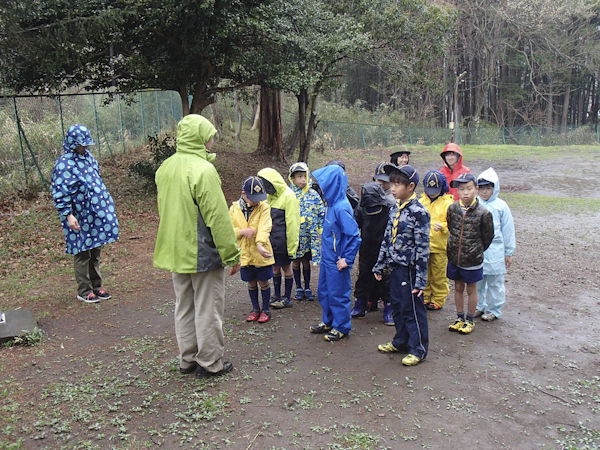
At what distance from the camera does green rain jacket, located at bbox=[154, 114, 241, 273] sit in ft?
13.1

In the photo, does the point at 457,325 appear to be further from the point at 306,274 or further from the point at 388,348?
the point at 306,274

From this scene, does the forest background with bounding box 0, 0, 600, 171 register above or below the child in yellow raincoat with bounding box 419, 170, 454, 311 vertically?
above

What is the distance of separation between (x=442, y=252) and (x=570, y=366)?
186 cm

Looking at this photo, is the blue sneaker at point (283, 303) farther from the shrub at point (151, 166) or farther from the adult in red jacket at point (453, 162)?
the shrub at point (151, 166)

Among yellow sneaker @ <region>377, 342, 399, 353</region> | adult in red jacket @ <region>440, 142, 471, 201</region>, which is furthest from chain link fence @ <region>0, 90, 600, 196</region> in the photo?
yellow sneaker @ <region>377, 342, 399, 353</region>

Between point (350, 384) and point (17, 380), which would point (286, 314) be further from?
point (17, 380)

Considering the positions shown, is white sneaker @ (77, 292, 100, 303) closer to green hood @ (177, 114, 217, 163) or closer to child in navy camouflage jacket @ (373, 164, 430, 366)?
green hood @ (177, 114, 217, 163)

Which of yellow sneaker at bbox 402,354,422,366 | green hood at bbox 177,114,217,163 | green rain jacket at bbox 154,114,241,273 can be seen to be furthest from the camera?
yellow sneaker at bbox 402,354,422,366

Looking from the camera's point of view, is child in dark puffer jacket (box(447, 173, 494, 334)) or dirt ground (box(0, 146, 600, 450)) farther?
child in dark puffer jacket (box(447, 173, 494, 334))

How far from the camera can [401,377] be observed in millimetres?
4363

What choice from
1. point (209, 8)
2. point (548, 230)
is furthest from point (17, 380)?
point (548, 230)

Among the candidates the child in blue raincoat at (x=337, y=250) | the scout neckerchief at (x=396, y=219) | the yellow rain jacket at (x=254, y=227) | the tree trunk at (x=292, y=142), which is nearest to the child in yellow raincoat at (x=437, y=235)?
the scout neckerchief at (x=396, y=219)

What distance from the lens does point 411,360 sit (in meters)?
4.56

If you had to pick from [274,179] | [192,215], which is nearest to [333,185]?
[274,179]
